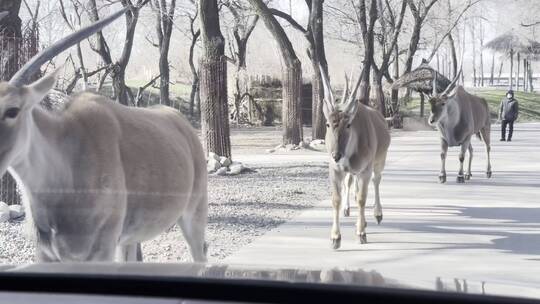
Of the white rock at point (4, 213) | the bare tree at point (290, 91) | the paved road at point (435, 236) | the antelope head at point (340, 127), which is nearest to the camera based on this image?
the paved road at point (435, 236)

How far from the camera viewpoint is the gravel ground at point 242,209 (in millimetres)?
7715

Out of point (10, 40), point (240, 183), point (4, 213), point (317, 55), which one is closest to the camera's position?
point (4, 213)

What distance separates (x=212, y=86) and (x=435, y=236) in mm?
7583

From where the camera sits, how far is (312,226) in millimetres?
9336

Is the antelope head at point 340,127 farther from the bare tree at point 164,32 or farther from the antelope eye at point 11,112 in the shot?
the bare tree at point 164,32

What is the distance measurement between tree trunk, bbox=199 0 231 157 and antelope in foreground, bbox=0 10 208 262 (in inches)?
373

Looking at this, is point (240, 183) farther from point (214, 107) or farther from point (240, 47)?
point (240, 47)

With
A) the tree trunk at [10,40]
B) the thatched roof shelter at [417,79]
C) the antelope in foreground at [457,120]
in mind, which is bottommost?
the antelope in foreground at [457,120]

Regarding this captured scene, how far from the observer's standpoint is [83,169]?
4836mm

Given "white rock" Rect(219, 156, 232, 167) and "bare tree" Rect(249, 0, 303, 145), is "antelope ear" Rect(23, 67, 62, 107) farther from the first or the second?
"bare tree" Rect(249, 0, 303, 145)

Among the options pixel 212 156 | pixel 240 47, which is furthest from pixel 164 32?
pixel 212 156

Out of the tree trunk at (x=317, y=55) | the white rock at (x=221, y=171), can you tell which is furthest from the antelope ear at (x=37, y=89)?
the tree trunk at (x=317, y=55)

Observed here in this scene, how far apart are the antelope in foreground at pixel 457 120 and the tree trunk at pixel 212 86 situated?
12.1 ft

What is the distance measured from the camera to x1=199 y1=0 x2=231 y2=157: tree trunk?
15.2 metres
